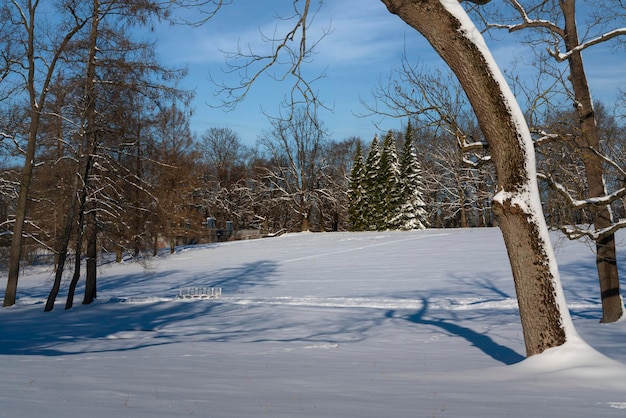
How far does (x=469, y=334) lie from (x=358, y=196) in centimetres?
4317

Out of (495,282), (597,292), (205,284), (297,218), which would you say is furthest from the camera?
(297,218)

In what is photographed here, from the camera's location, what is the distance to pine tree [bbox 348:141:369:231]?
54.8 meters

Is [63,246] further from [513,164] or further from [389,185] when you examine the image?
[389,185]

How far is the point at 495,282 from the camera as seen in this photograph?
67.9 ft

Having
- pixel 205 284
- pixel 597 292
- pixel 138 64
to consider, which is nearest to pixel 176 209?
pixel 205 284

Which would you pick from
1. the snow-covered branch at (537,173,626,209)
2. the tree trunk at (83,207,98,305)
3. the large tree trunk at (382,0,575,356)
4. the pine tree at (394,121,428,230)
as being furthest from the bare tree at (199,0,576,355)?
the pine tree at (394,121,428,230)

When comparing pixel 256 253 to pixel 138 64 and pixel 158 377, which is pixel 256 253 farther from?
pixel 158 377

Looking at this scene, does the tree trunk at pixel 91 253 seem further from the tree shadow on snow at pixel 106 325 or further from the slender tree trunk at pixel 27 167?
the slender tree trunk at pixel 27 167

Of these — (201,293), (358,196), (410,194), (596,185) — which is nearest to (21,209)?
(201,293)

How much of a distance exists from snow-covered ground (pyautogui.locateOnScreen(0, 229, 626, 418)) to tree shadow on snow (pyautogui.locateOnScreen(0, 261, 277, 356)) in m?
0.07

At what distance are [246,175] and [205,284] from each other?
40.5 m

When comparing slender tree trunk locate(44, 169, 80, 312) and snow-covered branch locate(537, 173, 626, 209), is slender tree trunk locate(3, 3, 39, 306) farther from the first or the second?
snow-covered branch locate(537, 173, 626, 209)

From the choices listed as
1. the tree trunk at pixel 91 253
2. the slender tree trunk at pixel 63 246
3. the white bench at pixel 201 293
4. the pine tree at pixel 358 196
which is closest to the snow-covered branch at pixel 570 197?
the white bench at pixel 201 293

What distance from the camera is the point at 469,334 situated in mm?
12430
